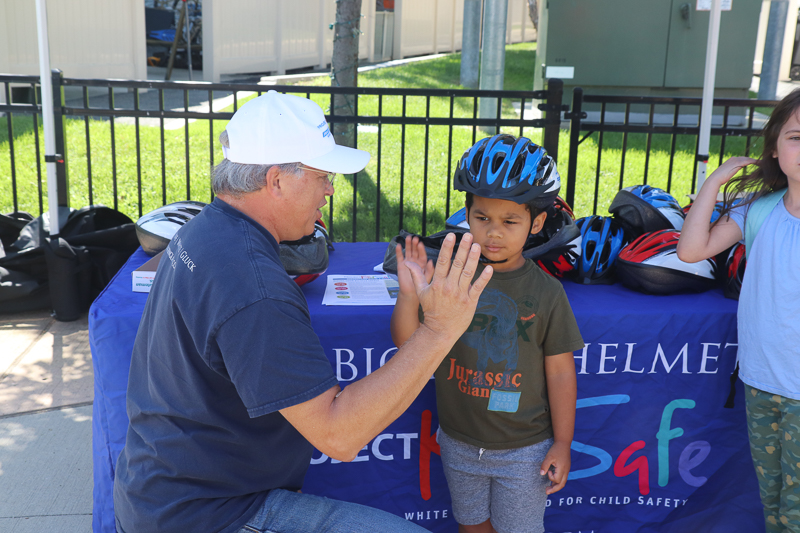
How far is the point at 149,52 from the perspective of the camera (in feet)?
56.5

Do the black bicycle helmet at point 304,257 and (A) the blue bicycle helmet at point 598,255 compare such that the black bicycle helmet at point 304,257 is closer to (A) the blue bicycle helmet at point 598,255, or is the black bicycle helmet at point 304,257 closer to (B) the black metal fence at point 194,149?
(A) the blue bicycle helmet at point 598,255

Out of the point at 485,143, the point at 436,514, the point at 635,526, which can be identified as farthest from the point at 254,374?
the point at 635,526

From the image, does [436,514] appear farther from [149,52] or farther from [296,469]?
[149,52]

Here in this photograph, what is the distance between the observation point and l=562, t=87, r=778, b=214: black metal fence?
521 centimetres

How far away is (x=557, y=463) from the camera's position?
2.55 metres

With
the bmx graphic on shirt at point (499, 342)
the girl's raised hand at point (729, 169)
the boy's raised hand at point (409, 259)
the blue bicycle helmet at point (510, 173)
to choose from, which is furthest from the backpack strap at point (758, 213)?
the boy's raised hand at point (409, 259)

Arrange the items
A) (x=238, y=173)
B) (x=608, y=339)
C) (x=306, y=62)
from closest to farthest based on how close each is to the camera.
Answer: (x=238, y=173), (x=608, y=339), (x=306, y=62)

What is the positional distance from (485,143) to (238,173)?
1133 millimetres

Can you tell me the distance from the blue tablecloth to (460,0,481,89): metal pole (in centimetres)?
1203

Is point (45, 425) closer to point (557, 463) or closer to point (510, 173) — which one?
point (557, 463)

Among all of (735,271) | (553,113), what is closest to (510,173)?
(735,271)

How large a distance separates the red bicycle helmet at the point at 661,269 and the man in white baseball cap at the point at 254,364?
5.07 feet

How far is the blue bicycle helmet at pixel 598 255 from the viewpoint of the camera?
3.35 m

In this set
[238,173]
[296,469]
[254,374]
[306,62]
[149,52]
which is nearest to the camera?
[254,374]
